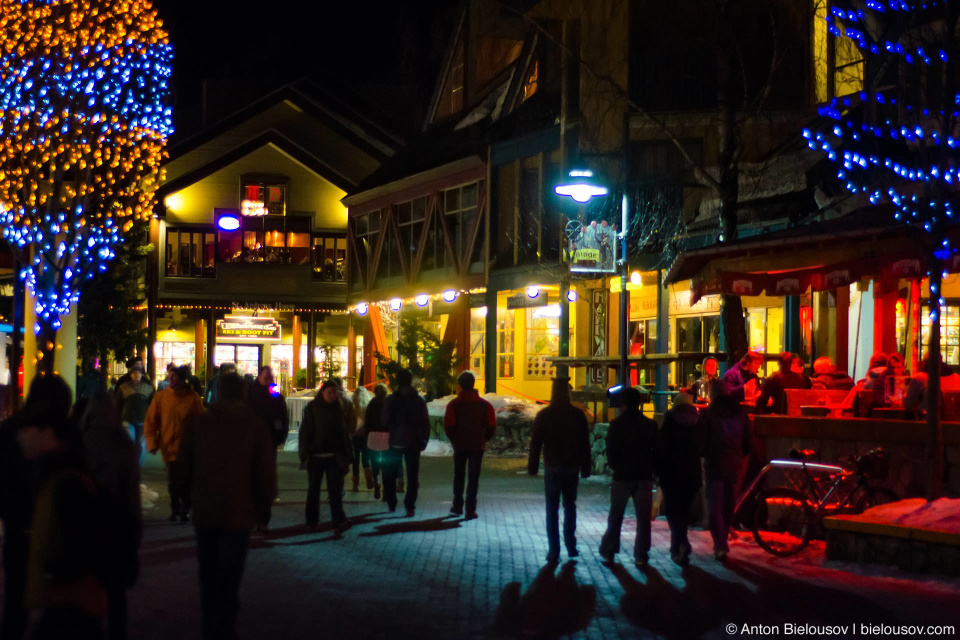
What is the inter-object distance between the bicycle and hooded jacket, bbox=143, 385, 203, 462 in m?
6.22

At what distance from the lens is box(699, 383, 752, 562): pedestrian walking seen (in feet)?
38.0

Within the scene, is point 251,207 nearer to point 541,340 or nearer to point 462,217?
point 462,217

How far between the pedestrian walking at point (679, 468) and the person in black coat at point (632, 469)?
0.44 ft

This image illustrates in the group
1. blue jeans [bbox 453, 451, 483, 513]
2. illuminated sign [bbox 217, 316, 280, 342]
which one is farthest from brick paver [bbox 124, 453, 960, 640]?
illuminated sign [bbox 217, 316, 280, 342]

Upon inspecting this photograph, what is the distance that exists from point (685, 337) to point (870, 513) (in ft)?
54.8

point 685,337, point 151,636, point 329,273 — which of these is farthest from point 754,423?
point 329,273

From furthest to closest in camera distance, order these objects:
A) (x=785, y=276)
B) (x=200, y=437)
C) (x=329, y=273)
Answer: (x=329, y=273)
(x=785, y=276)
(x=200, y=437)

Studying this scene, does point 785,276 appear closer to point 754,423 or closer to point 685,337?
point 754,423

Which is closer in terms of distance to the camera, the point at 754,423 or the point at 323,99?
the point at 754,423

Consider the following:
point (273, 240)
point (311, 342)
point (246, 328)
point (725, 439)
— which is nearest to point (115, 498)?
point (725, 439)

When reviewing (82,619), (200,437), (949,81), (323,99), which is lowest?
(82,619)

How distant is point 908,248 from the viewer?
1340 cm

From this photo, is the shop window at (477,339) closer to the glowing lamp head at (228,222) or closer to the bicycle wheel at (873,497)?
the glowing lamp head at (228,222)

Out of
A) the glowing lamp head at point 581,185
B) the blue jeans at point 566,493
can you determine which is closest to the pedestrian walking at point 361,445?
the glowing lamp head at point 581,185
